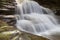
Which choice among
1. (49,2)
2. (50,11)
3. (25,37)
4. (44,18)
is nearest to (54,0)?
(49,2)

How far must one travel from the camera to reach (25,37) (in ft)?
10.3

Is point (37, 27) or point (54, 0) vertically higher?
point (54, 0)

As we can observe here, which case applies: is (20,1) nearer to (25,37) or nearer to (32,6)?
(32,6)

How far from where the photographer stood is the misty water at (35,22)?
216 inches

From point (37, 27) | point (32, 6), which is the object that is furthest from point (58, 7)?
point (37, 27)

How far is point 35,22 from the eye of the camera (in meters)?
6.09

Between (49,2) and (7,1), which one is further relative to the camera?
(49,2)

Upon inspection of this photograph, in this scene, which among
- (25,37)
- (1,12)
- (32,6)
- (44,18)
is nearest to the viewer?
Answer: (25,37)

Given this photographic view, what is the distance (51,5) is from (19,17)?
3007 millimetres

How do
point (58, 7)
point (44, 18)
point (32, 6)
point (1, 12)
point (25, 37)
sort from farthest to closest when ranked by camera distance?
point (58, 7) < point (32, 6) < point (44, 18) < point (1, 12) < point (25, 37)

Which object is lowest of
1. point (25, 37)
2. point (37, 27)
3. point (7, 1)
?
point (37, 27)

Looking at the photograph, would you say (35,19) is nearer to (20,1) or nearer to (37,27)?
(37,27)

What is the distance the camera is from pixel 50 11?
814 cm

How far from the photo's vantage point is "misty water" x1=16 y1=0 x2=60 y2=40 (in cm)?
548
